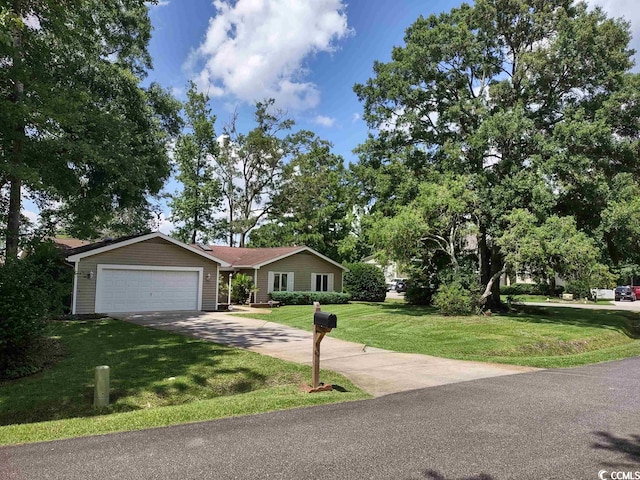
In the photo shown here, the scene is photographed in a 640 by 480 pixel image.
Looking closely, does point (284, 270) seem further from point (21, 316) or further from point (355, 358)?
point (21, 316)

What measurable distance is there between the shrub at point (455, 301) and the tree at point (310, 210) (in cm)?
1961

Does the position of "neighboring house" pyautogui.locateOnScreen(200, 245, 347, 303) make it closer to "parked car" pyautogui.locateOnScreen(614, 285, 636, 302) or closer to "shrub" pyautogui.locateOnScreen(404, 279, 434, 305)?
"shrub" pyautogui.locateOnScreen(404, 279, 434, 305)

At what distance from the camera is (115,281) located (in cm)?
1931

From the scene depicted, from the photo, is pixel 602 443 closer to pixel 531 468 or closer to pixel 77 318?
pixel 531 468

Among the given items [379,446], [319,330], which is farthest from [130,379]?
[379,446]

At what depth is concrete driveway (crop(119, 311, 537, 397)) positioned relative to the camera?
786 cm

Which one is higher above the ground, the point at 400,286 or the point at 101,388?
the point at 400,286

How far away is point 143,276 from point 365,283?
1635cm

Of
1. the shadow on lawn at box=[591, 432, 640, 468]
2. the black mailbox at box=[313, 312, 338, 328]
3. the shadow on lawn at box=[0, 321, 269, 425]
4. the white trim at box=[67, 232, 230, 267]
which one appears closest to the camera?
the shadow on lawn at box=[591, 432, 640, 468]

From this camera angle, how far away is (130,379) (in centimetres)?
768

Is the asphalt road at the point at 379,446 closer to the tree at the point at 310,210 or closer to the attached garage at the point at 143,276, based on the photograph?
the attached garage at the point at 143,276

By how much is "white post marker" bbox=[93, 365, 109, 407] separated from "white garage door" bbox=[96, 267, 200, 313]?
13.8 metres

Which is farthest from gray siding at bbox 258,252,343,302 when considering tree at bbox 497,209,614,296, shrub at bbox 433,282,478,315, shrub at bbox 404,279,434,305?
tree at bbox 497,209,614,296

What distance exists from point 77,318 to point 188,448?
624 inches
